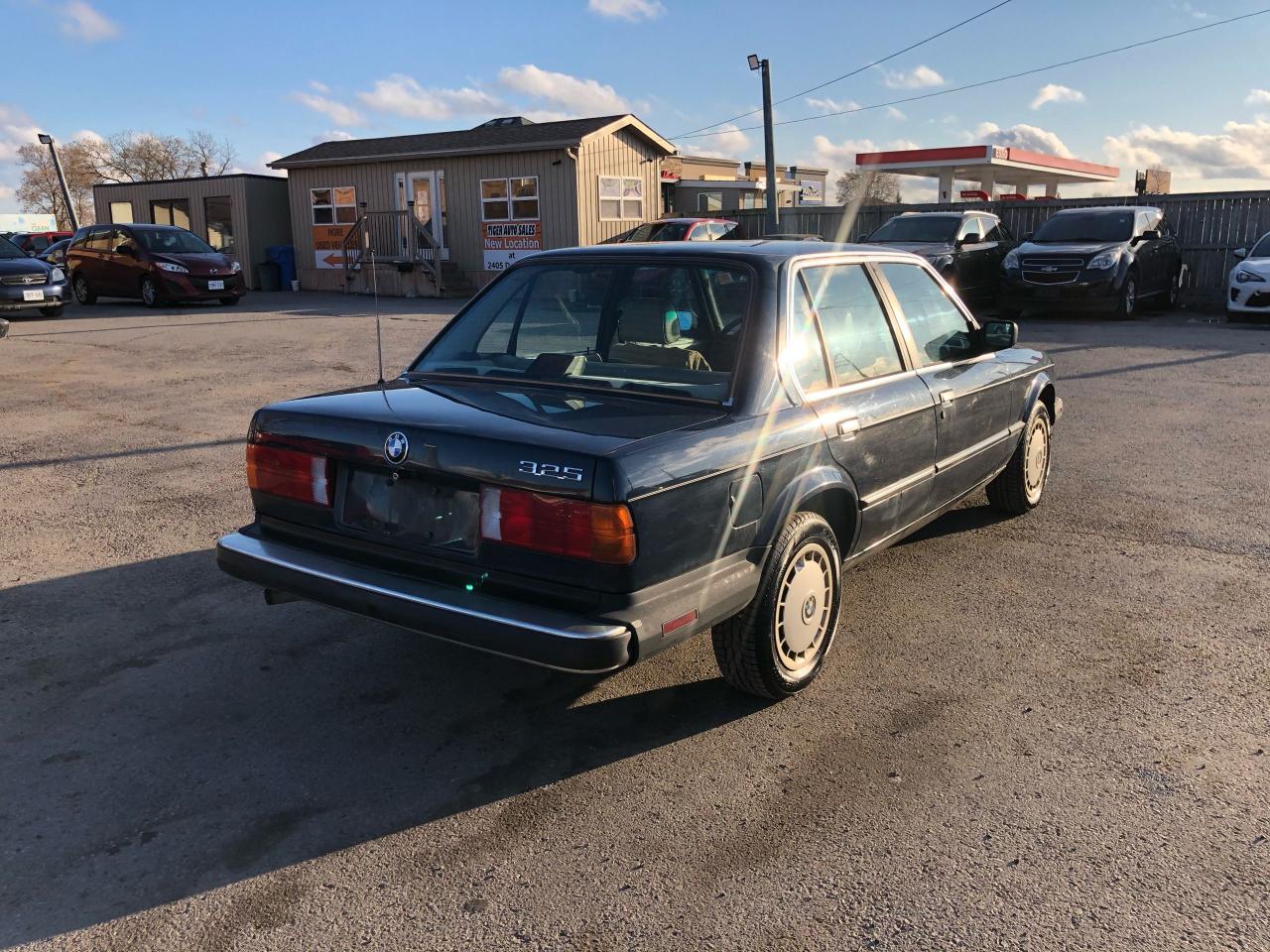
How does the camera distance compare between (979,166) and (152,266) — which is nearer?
(152,266)

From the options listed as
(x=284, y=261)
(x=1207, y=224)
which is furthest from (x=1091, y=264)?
(x=284, y=261)

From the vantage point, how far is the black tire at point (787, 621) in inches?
137

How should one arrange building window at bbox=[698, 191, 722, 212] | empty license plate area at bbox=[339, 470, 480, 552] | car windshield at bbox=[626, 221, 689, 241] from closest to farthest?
empty license plate area at bbox=[339, 470, 480, 552] → car windshield at bbox=[626, 221, 689, 241] → building window at bbox=[698, 191, 722, 212]

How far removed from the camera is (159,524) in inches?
230

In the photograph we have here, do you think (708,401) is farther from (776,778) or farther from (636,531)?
(776,778)

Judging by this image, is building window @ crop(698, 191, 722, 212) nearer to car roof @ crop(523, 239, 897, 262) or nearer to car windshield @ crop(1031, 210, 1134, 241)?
car windshield @ crop(1031, 210, 1134, 241)

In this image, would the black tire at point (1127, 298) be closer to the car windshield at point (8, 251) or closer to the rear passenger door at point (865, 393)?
the rear passenger door at point (865, 393)

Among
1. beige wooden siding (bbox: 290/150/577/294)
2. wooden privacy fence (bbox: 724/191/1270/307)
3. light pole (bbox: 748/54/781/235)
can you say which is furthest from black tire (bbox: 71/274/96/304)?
wooden privacy fence (bbox: 724/191/1270/307)

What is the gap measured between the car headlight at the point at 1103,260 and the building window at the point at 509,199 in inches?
539

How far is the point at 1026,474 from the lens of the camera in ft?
19.2

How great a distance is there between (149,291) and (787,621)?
20303mm

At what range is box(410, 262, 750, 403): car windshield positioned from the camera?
371 cm

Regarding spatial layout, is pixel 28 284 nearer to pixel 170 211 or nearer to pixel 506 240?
pixel 506 240

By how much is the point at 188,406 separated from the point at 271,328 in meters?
7.59
